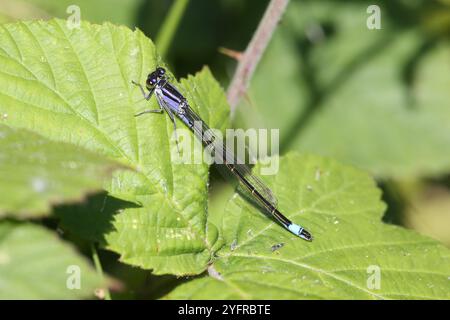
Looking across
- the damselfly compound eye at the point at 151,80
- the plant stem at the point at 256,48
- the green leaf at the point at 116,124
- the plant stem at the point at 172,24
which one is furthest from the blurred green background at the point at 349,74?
the green leaf at the point at 116,124

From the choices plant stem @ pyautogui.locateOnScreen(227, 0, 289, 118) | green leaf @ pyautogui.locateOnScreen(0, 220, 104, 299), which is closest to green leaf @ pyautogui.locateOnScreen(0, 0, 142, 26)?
plant stem @ pyautogui.locateOnScreen(227, 0, 289, 118)

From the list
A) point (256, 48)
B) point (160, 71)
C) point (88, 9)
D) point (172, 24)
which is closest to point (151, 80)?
point (160, 71)

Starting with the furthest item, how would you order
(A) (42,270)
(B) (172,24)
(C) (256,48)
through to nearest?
(B) (172,24)
(C) (256,48)
(A) (42,270)

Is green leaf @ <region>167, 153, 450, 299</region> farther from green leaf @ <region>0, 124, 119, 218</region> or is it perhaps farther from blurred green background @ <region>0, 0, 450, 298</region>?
blurred green background @ <region>0, 0, 450, 298</region>

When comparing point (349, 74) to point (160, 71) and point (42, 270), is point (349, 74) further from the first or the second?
point (42, 270)

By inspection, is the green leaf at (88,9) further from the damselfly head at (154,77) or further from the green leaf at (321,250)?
the green leaf at (321,250)
